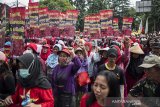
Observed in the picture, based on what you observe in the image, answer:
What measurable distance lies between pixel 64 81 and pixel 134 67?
1597 millimetres

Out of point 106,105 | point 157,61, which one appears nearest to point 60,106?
point 157,61

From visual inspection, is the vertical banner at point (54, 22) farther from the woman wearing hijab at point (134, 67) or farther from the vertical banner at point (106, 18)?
the woman wearing hijab at point (134, 67)

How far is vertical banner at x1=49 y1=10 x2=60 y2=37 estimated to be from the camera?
1521cm

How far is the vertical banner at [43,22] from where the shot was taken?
13.3 m

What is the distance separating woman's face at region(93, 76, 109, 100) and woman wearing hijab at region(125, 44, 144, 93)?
3696mm

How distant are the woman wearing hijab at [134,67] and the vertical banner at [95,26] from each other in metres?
11.1

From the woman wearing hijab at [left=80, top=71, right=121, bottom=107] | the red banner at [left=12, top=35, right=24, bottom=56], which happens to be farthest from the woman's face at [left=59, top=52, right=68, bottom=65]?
the woman wearing hijab at [left=80, top=71, right=121, bottom=107]

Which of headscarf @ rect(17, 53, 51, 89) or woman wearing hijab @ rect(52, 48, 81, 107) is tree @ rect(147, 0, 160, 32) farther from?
headscarf @ rect(17, 53, 51, 89)

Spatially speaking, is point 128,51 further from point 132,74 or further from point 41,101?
point 41,101

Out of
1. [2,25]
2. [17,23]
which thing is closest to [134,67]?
[17,23]

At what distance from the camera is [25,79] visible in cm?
377

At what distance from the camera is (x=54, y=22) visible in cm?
1564

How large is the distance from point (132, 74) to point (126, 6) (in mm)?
75394

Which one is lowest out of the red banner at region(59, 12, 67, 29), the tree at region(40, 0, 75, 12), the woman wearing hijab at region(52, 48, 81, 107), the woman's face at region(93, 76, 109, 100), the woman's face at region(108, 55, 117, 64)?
the woman wearing hijab at region(52, 48, 81, 107)
